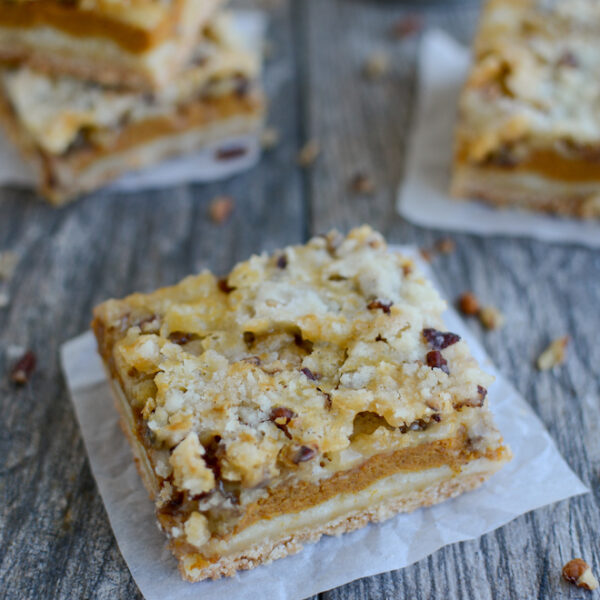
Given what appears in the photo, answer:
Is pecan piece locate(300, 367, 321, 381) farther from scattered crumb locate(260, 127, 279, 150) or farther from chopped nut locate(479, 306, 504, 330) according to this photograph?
scattered crumb locate(260, 127, 279, 150)

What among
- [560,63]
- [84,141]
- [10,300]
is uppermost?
[560,63]

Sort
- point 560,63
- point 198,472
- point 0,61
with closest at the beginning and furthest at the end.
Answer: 1. point 198,472
2. point 560,63
3. point 0,61

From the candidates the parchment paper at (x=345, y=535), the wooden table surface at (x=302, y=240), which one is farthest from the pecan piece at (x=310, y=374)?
the wooden table surface at (x=302, y=240)

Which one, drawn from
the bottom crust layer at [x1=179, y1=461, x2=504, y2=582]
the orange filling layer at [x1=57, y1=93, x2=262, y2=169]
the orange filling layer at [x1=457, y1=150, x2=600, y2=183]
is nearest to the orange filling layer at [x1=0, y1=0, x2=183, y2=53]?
the orange filling layer at [x1=57, y1=93, x2=262, y2=169]

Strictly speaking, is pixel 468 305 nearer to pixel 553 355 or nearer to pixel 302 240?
pixel 553 355

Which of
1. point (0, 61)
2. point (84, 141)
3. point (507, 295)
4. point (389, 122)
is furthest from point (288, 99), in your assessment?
point (507, 295)

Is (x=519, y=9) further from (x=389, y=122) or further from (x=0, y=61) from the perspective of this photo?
(x=0, y=61)
